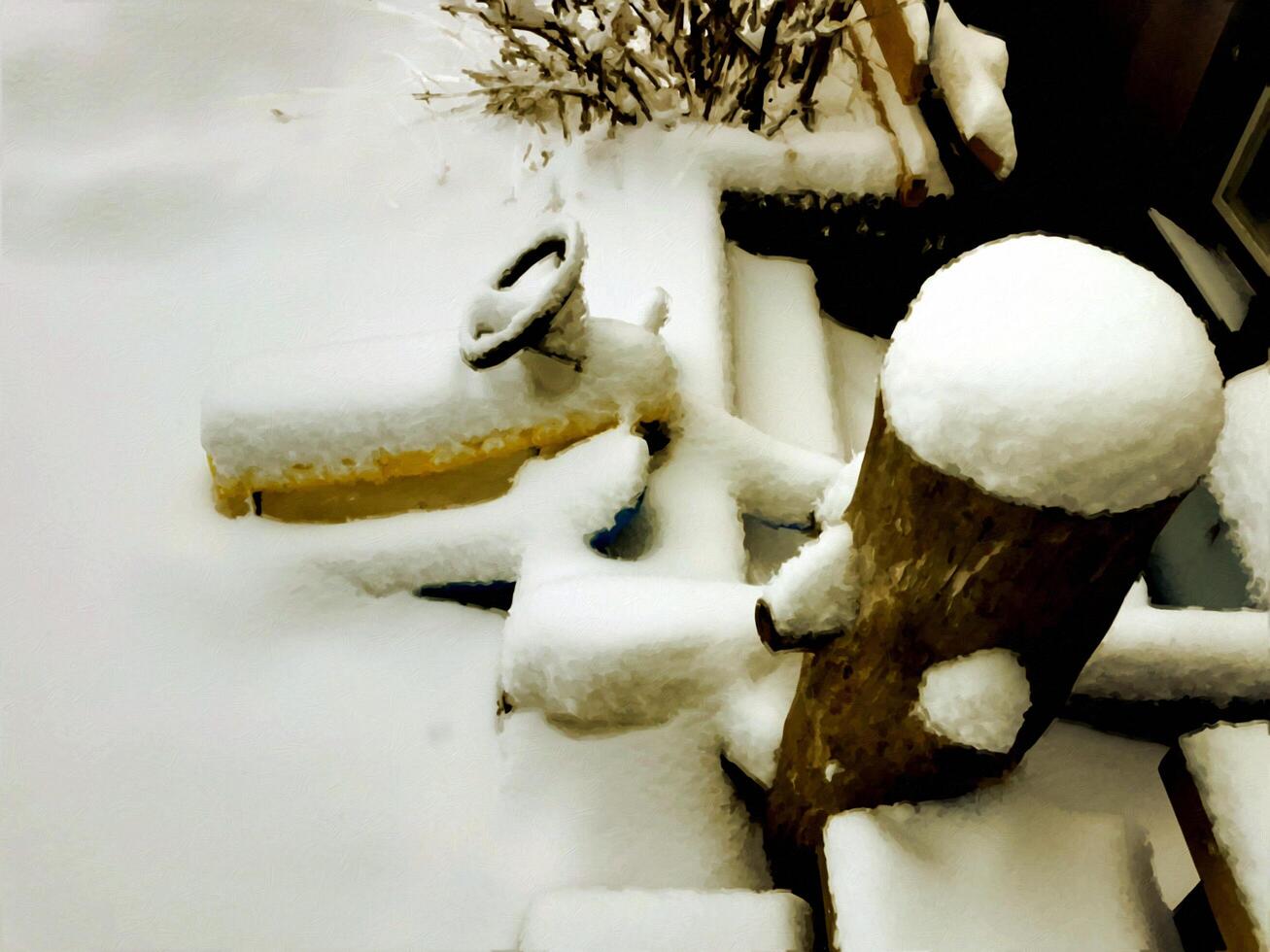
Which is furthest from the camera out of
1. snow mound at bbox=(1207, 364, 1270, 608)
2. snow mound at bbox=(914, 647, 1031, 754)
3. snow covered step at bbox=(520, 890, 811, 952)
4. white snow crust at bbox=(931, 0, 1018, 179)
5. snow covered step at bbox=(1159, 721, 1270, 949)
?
white snow crust at bbox=(931, 0, 1018, 179)

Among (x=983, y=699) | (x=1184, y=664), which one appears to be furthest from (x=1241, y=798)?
(x=983, y=699)

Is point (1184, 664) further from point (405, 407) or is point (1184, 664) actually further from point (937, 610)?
point (405, 407)

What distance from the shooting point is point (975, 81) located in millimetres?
2279

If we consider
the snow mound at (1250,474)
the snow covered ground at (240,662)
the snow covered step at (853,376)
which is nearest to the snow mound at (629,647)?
the snow covered ground at (240,662)

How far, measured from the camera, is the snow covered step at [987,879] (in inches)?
41.0

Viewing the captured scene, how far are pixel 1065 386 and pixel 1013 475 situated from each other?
80mm

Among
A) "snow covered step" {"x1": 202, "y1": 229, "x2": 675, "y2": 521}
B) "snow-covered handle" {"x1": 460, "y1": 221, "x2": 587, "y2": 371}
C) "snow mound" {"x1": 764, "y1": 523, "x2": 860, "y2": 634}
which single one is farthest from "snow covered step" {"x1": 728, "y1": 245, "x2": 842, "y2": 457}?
"snow mound" {"x1": 764, "y1": 523, "x2": 860, "y2": 634}

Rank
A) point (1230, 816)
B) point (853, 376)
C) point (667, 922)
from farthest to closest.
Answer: point (853, 376), point (667, 922), point (1230, 816)

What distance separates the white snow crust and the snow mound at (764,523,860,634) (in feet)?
5.31

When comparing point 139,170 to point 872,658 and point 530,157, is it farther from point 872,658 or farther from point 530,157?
point 872,658

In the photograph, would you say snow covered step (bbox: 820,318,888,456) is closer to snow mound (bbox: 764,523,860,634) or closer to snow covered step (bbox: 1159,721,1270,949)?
snow covered step (bbox: 1159,721,1270,949)

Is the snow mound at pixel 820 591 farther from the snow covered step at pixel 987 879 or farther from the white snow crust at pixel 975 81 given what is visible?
the white snow crust at pixel 975 81

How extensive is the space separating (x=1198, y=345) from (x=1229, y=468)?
86 centimetres

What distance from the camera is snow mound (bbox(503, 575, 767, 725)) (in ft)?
4.47
